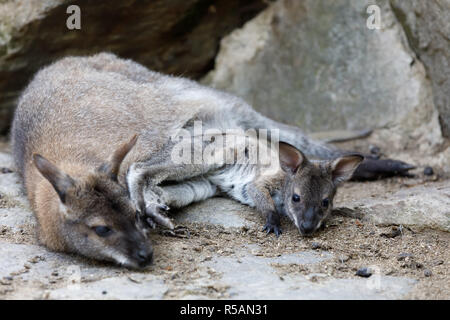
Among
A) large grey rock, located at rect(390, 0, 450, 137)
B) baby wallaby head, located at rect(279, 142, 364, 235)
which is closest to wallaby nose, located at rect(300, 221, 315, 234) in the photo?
Answer: baby wallaby head, located at rect(279, 142, 364, 235)

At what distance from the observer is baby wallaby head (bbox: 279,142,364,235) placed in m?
5.04

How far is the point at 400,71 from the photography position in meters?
6.86

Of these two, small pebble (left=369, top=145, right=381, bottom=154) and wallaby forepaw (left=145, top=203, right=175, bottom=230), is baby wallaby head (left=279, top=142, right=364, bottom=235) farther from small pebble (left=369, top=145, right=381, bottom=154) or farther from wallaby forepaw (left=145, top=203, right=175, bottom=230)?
small pebble (left=369, top=145, right=381, bottom=154)

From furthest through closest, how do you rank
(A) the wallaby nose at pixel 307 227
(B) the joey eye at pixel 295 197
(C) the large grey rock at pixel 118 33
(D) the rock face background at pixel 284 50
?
(D) the rock face background at pixel 284 50
(C) the large grey rock at pixel 118 33
(B) the joey eye at pixel 295 197
(A) the wallaby nose at pixel 307 227

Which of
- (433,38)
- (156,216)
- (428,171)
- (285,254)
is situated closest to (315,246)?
(285,254)

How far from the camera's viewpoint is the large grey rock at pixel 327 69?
687cm

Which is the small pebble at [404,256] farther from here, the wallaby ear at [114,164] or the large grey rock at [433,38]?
the large grey rock at [433,38]

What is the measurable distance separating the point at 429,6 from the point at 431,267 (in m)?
2.84

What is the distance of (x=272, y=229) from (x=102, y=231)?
1585mm

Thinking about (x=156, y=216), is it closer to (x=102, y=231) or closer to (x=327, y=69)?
(x=102, y=231)

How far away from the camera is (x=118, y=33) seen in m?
6.85

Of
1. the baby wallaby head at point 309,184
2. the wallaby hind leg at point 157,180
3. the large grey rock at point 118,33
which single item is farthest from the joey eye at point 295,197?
the large grey rock at point 118,33

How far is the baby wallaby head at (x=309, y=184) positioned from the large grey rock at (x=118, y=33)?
2405mm
